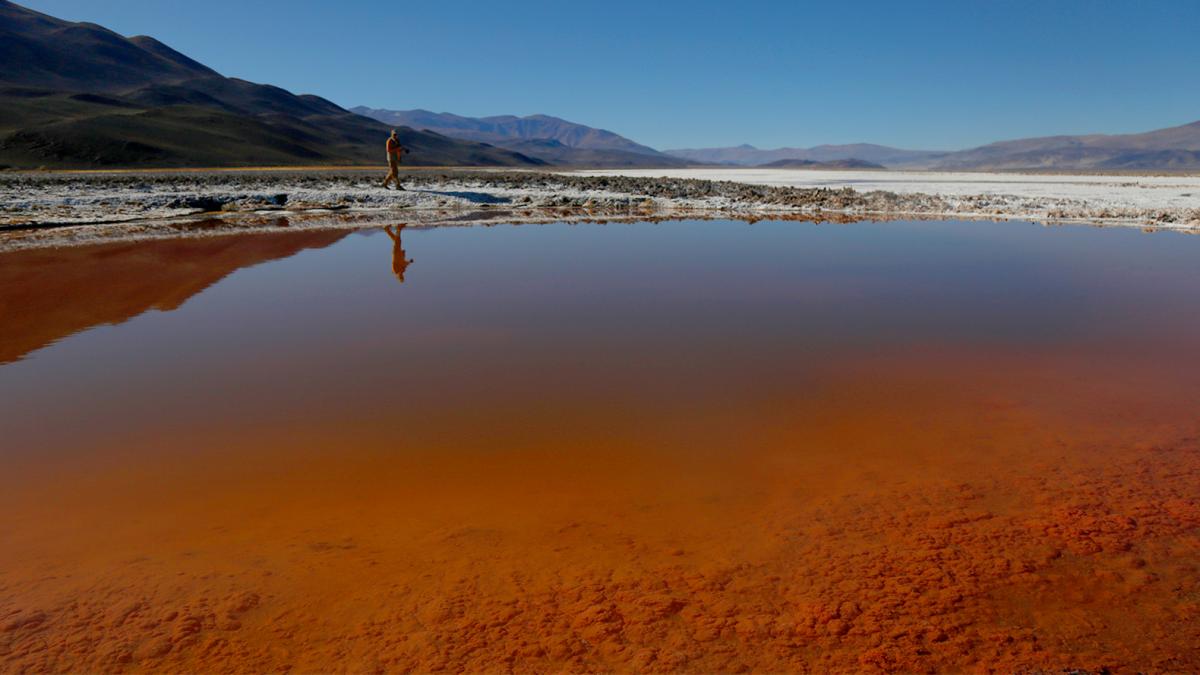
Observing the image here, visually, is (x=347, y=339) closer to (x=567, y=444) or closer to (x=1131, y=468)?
(x=567, y=444)

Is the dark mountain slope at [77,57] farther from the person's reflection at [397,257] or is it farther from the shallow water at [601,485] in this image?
the shallow water at [601,485]

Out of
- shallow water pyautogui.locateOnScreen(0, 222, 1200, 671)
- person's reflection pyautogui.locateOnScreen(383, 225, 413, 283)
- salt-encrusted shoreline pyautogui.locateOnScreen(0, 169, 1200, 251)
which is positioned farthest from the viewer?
salt-encrusted shoreline pyautogui.locateOnScreen(0, 169, 1200, 251)

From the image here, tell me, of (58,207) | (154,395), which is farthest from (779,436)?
Answer: (58,207)

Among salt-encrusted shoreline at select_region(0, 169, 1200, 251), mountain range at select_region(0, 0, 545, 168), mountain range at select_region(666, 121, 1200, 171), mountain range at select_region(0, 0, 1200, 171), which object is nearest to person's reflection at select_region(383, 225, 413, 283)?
salt-encrusted shoreline at select_region(0, 169, 1200, 251)

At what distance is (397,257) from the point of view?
1005 centimetres

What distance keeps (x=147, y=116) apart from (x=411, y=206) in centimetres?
4339

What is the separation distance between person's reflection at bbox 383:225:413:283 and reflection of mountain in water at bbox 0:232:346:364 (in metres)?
0.93

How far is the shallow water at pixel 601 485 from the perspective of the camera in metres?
2.44

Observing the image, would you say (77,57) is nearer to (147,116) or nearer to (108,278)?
(147,116)

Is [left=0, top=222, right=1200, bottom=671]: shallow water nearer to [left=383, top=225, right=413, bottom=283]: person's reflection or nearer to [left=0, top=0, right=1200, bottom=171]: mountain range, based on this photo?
[left=383, top=225, right=413, bottom=283]: person's reflection

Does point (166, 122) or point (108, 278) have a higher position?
point (166, 122)

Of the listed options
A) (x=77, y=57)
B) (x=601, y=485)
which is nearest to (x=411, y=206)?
(x=601, y=485)

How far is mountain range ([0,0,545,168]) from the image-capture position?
38531mm

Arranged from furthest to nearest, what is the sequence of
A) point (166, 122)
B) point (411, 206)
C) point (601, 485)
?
point (166, 122) → point (411, 206) → point (601, 485)
